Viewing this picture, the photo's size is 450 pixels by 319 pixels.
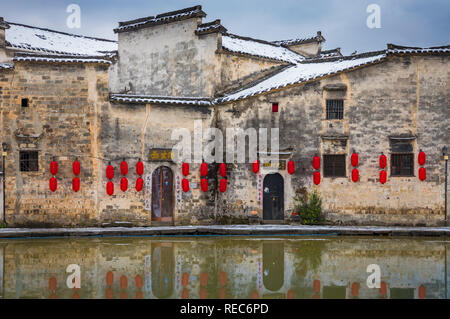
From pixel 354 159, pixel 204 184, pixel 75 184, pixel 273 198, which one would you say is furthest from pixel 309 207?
pixel 75 184

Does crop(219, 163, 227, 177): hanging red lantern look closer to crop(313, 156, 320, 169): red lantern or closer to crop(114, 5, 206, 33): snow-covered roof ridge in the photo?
crop(313, 156, 320, 169): red lantern

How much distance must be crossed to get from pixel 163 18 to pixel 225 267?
14.9 metres

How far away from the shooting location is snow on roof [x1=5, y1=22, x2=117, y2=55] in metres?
26.9

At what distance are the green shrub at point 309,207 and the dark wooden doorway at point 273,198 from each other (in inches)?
26.4

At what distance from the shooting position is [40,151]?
19.1 m

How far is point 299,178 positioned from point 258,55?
6.73m

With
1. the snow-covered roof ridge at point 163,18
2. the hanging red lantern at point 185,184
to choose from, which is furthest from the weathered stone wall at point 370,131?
the snow-covered roof ridge at point 163,18

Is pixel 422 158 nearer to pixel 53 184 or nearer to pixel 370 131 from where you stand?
pixel 370 131

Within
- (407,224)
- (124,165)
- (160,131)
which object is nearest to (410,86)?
(407,224)

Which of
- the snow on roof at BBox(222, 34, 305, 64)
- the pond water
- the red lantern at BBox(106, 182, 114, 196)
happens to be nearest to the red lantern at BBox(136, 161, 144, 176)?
→ the red lantern at BBox(106, 182, 114, 196)

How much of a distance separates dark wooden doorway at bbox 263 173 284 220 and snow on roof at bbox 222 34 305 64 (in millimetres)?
6304

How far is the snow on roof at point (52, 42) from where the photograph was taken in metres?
26.9

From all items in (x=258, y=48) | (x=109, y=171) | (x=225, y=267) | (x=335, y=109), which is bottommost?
(x=225, y=267)

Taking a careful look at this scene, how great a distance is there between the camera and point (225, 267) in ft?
40.1
